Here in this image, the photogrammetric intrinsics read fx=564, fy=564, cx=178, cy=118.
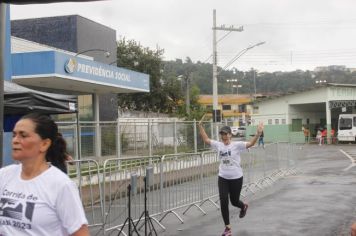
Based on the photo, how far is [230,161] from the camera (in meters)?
9.37

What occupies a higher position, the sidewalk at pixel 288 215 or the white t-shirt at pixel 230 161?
the white t-shirt at pixel 230 161

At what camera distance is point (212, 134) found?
24625 millimetres

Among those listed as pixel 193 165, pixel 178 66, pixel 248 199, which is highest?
pixel 178 66

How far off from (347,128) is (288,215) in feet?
138

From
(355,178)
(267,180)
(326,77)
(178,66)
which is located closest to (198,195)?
(267,180)

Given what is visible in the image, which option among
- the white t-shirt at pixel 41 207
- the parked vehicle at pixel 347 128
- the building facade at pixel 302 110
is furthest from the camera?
the building facade at pixel 302 110

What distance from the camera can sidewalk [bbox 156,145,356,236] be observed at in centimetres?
927

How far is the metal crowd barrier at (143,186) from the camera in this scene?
8297 millimetres

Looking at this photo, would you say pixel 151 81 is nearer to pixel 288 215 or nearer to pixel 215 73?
pixel 215 73

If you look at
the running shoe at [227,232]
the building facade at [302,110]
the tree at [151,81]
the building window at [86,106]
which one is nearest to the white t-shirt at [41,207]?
the running shoe at [227,232]

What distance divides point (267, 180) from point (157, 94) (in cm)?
3532

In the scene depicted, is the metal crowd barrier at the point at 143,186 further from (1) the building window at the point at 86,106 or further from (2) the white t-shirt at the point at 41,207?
(1) the building window at the point at 86,106

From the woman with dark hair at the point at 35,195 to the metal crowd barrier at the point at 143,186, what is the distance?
485 centimetres

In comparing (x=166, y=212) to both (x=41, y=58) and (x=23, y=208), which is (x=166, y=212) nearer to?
(x=23, y=208)
